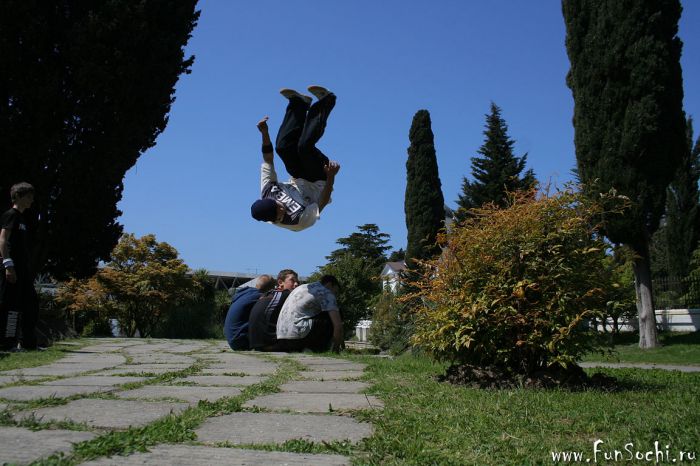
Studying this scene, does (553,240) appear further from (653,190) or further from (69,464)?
(653,190)

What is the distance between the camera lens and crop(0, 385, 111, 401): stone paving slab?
2.64 metres

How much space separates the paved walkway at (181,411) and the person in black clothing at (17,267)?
2.08 meters

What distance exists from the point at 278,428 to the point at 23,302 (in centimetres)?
525

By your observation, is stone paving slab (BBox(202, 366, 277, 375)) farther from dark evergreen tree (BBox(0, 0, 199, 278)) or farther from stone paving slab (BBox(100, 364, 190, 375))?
dark evergreen tree (BBox(0, 0, 199, 278))

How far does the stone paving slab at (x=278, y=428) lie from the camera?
1.85 meters

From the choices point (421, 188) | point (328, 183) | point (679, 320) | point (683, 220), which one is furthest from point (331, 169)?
point (683, 220)

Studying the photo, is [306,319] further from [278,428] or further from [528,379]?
[278,428]

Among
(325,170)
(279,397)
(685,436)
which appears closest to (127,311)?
(325,170)

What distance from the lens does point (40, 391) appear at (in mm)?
2842

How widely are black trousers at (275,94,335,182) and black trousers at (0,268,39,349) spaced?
3199 millimetres

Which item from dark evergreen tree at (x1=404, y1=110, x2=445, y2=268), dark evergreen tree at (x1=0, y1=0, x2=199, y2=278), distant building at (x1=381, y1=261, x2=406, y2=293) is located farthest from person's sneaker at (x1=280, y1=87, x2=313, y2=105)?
dark evergreen tree at (x1=404, y1=110, x2=445, y2=268)

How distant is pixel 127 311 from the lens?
65.2 ft

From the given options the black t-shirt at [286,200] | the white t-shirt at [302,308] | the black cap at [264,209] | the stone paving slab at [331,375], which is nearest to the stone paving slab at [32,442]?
the stone paving slab at [331,375]

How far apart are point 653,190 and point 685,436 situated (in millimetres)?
12652
